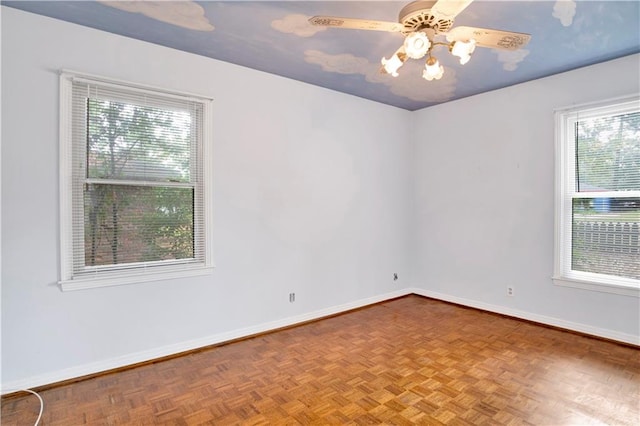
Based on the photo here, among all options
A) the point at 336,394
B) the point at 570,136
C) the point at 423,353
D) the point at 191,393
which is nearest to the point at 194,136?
the point at 191,393

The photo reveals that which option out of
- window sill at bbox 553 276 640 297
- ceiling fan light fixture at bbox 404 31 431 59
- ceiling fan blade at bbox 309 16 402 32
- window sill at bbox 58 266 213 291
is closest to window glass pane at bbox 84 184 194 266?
window sill at bbox 58 266 213 291

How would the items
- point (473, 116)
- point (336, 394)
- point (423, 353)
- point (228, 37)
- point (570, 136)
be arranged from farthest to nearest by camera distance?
point (473, 116)
point (570, 136)
point (423, 353)
point (228, 37)
point (336, 394)

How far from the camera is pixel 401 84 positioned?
12.4 feet

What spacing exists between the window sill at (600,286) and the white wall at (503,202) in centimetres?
5

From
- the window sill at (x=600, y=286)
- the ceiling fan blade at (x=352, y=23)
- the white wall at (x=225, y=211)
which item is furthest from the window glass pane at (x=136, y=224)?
the window sill at (x=600, y=286)

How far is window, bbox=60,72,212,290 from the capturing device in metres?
2.51

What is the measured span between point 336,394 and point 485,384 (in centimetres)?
109

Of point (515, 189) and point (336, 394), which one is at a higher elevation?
point (515, 189)

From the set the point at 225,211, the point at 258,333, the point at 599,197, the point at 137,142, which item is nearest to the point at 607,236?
the point at 599,197

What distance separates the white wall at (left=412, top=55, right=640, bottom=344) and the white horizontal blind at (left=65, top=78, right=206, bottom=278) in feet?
10.3

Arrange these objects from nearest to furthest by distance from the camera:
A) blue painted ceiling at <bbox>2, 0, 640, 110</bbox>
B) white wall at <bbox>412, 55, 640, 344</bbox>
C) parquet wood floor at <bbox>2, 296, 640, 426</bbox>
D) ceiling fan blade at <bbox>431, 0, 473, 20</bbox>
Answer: ceiling fan blade at <bbox>431, 0, 473, 20</bbox> < parquet wood floor at <bbox>2, 296, 640, 426</bbox> < blue painted ceiling at <bbox>2, 0, 640, 110</bbox> < white wall at <bbox>412, 55, 640, 344</bbox>

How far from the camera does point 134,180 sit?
2744 millimetres

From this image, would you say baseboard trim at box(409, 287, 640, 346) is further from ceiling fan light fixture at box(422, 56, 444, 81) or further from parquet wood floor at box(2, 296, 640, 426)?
ceiling fan light fixture at box(422, 56, 444, 81)

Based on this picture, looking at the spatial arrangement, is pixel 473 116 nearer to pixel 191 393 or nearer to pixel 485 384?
pixel 485 384
